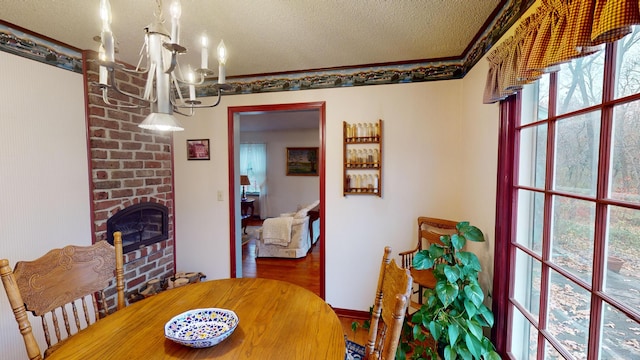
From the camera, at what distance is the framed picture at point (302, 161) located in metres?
6.56

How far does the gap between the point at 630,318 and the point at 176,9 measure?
1.83m

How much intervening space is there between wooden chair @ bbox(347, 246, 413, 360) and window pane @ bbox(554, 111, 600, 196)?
80 centimetres

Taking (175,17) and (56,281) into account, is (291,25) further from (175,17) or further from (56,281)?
(56,281)

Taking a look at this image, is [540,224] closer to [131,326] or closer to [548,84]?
[548,84]

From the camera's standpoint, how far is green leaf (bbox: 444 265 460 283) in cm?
145

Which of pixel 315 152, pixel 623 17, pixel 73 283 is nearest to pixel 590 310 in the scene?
pixel 623 17

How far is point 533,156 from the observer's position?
4.59 ft

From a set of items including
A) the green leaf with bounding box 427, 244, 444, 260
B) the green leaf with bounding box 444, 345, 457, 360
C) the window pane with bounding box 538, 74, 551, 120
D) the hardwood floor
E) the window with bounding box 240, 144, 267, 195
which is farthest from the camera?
the window with bounding box 240, 144, 267, 195

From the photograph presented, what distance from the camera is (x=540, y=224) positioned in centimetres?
132

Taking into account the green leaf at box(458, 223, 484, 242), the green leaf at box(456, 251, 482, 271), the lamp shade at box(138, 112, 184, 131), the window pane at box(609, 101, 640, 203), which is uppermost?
the lamp shade at box(138, 112, 184, 131)

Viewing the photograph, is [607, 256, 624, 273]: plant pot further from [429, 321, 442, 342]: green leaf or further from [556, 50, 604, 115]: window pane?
[429, 321, 442, 342]: green leaf

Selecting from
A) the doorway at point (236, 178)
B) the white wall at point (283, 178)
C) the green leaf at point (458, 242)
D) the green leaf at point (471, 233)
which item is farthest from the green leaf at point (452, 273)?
the white wall at point (283, 178)

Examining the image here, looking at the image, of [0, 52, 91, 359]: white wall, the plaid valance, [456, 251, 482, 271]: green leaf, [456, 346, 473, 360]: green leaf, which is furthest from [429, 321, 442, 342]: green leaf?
[0, 52, 91, 359]: white wall

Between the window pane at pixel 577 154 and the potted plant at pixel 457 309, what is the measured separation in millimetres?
598
